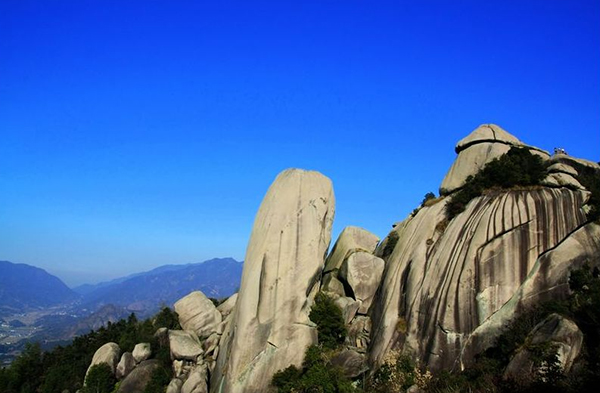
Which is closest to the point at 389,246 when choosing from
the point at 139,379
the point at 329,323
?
A: the point at 329,323

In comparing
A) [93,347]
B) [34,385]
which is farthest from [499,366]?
[34,385]

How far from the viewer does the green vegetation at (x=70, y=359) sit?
4469cm

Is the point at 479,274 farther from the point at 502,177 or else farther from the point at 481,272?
the point at 502,177

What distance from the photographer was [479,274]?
29.1m

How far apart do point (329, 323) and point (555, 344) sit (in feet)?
47.2

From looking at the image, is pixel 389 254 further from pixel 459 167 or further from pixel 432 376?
pixel 432 376

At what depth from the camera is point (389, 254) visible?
39062 mm

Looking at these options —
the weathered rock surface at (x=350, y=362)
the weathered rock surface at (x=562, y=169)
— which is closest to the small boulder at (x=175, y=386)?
the weathered rock surface at (x=350, y=362)

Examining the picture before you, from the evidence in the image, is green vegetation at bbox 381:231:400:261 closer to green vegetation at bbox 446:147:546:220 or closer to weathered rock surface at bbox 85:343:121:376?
green vegetation at bbox 446:147:546:220

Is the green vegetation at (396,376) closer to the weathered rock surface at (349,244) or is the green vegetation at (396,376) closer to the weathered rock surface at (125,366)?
the weathered rock surface at (349,244)

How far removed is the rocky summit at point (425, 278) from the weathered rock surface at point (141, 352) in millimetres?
84

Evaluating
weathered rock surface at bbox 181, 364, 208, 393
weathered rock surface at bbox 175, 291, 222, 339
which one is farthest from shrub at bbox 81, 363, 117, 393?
weathered rock surface at bbox 181, 364, 208, 393

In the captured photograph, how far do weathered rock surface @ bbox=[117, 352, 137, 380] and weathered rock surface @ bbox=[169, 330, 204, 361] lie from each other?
6288mm

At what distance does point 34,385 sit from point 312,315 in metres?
33.3
